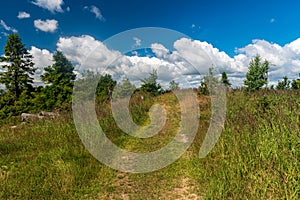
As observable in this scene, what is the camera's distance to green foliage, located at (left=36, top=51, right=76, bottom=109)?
33531mm

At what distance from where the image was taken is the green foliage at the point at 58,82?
33.5 m

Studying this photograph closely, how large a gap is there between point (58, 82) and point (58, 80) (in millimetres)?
392

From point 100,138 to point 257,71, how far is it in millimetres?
21883

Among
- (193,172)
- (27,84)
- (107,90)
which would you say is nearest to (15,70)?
(27,84)

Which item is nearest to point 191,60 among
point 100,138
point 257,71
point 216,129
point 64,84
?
point 216,129

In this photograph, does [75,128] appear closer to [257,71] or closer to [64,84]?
[257,71]

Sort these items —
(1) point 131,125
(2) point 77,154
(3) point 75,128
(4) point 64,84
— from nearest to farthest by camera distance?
(2) point 77,154 < (3) point 75,128 < (1) point 131,125 < (4) point 64,84

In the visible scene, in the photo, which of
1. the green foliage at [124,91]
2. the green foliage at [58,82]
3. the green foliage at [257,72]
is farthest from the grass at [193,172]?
the green foliage at [58,82]

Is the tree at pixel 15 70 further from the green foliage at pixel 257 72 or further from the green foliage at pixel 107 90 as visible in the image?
the green foliage at pixel 257 72

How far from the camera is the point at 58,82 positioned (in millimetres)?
35625

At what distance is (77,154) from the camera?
5.31 m

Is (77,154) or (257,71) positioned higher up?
(257,71)

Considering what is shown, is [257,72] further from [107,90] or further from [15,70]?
[15,70]

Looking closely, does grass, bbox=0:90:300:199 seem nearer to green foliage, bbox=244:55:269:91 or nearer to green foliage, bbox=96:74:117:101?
green foliage, bbox=96:74:117:101
